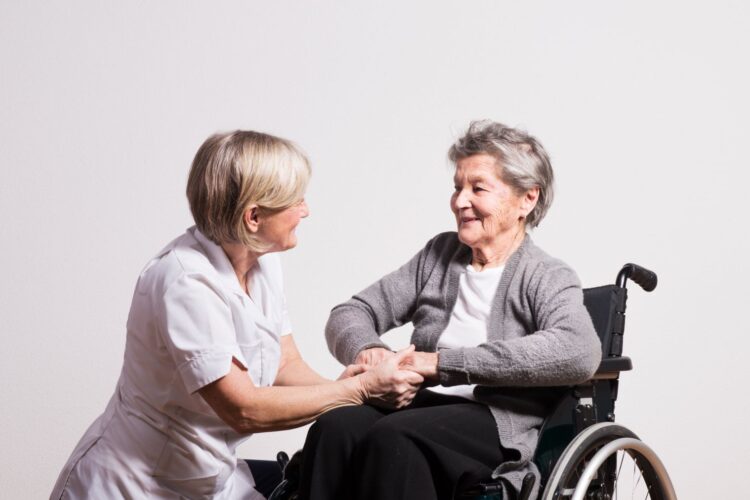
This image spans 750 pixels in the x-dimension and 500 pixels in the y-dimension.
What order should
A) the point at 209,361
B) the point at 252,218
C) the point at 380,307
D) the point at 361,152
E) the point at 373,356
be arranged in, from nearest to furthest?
1. the point at 209,361
2. the point at 252,218
3. the point at 373,356
4. the point at 380,307
5. the point at 361,152

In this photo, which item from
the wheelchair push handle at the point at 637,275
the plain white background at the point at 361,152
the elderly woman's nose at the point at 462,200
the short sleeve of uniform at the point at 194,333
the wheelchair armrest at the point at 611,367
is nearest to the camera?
the short sleeve of uniform at the point at 194,333

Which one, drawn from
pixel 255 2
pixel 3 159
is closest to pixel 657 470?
pixel 255 2

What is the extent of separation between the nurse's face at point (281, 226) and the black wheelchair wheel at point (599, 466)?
742 mm

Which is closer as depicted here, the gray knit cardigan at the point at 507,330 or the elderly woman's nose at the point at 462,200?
the gray knit cardigan at the point at 507,330

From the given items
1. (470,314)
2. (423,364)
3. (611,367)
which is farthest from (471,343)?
(611,367)

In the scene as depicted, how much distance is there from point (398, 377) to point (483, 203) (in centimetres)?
49

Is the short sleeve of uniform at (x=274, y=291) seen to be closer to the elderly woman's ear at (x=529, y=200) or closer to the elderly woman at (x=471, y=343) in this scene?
the elderly woman at (x=471, y=343)

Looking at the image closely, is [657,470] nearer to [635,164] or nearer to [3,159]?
[635,164]

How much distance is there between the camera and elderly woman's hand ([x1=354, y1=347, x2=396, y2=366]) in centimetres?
232

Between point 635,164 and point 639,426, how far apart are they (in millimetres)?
1019

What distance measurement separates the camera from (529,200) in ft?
8.12

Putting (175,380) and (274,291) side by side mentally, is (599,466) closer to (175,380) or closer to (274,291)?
(274,291)

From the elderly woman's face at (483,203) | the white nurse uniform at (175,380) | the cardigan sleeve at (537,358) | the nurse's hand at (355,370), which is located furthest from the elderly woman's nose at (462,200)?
the white nurse uniform at (175,380)

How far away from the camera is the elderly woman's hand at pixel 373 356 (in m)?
2.32
